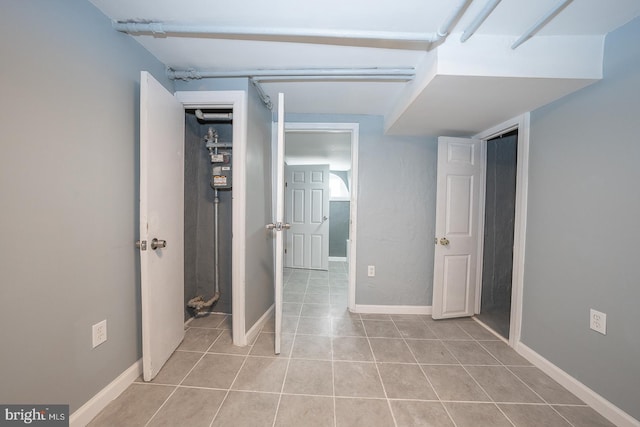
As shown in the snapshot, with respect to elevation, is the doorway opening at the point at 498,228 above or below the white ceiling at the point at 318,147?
below

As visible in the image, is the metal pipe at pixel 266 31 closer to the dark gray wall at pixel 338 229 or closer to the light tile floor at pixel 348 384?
the light tile floor at pixel 348 384

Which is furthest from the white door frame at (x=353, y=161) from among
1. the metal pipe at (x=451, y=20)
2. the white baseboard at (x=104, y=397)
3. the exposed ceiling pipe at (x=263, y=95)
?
the white baseboard at (x=104, y=397)

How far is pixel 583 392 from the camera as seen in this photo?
125cm

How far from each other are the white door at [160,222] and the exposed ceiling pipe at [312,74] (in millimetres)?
248

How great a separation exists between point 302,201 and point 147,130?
9.05 feet

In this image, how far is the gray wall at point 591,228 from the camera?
3.61ft

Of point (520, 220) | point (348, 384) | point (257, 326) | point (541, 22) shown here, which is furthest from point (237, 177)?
point (520, 220)

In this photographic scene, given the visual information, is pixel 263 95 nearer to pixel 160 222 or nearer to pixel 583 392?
pixel 160 222

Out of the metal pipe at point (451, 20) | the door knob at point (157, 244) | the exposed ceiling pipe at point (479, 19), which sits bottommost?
the door knob at point (157, 244)

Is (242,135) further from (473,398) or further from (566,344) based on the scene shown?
(566,344)

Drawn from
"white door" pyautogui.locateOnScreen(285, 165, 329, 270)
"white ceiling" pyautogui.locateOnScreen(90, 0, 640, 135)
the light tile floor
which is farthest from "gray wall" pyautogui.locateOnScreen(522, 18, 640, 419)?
"white door" pyautogui.locateOnScreen(285, 165, 329, 270)

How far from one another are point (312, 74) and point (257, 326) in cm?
212

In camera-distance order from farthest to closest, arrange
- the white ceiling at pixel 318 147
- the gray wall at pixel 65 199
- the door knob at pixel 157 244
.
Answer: the white ceiling at pixel 318 147 < the door knob at pixel 157 244 < the gray wall at pixel 65 199

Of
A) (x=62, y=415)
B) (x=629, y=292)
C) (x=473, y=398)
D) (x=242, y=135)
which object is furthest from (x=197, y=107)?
(x=629, y=292)
